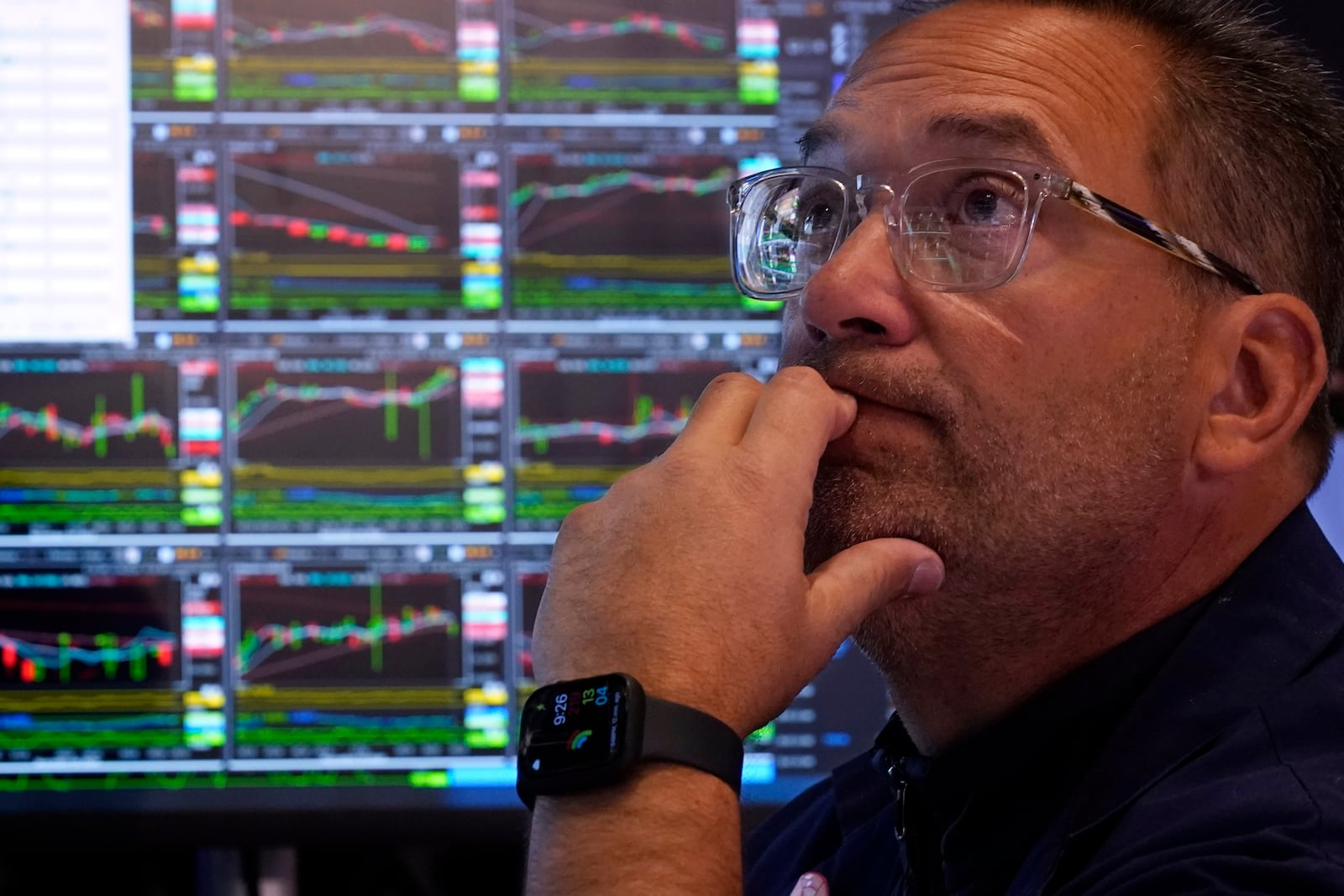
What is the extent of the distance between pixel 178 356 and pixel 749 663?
1.03 metres

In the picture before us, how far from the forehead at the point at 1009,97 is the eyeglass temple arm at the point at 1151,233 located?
0.02 metres

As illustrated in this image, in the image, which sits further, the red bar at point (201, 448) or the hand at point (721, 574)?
the red bar at point (201, 448)

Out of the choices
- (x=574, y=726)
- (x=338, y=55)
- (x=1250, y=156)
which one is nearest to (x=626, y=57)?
(x=338, y=55)

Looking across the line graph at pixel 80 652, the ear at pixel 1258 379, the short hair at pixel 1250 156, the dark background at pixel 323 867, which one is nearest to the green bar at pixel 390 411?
the line graph at pixel 80 652

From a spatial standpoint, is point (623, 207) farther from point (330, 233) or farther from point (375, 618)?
point (375, 618)

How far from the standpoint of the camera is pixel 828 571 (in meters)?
0.93

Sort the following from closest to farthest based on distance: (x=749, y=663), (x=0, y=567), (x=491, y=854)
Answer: (x=749, y=663) < (x=0, y=567) < (x=491, y=854)

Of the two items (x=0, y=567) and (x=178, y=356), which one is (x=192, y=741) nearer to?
(x=0, y=567)

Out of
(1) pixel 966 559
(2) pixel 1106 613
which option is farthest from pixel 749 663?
(2) pixel 1106 613

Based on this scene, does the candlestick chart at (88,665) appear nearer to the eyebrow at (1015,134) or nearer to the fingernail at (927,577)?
the fingernail at (927,577)

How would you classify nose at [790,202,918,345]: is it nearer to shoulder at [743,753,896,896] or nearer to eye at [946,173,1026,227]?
eye at [946,173,1026,227]

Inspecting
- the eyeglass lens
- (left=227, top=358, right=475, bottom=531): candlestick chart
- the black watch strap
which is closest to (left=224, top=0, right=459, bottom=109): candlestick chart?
(left=227, top=358, right=475, bottom=531): candlestick chart

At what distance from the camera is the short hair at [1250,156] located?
3.52 ft

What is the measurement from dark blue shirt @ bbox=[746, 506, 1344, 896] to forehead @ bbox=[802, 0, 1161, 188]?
0.35 meters
